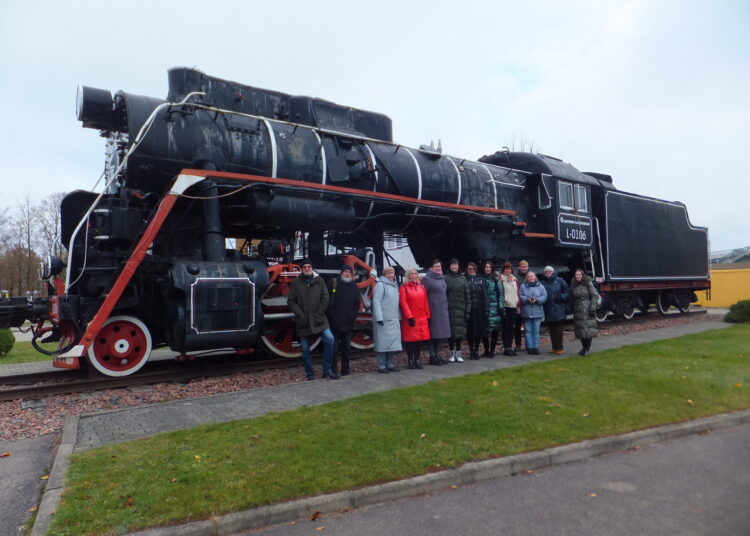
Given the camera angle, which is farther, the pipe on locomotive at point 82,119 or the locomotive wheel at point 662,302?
the locomotive wheel at point 662,302

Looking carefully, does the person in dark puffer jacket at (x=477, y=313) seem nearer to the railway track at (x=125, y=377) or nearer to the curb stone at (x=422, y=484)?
the railway track at (x=125, y=377)

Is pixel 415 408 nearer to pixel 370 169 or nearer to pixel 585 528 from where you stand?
pixel 585 528

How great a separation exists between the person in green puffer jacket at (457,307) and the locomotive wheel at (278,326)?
92.2 inches

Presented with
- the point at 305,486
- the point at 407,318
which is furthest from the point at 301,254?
the point at 305,486

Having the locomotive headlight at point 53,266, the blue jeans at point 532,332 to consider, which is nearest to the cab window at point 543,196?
the blue jeans at point 532,332

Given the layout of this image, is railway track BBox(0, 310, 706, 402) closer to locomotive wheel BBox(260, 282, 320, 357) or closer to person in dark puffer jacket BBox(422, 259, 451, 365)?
locomotive wheel BBox(260, 282, 320, 357)

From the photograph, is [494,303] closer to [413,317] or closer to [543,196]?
[413,317]

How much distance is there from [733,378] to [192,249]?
802cm

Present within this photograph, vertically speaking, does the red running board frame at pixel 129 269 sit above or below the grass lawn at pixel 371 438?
above

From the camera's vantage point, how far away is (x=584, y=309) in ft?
30.0

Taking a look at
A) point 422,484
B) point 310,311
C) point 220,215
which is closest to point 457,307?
point 310,311

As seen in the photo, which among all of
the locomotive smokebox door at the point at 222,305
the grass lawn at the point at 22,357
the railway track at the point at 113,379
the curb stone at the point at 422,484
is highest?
the locomotive smokebox door at the point at 222,305

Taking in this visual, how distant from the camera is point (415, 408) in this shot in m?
5.48

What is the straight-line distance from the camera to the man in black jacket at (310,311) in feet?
24.3
